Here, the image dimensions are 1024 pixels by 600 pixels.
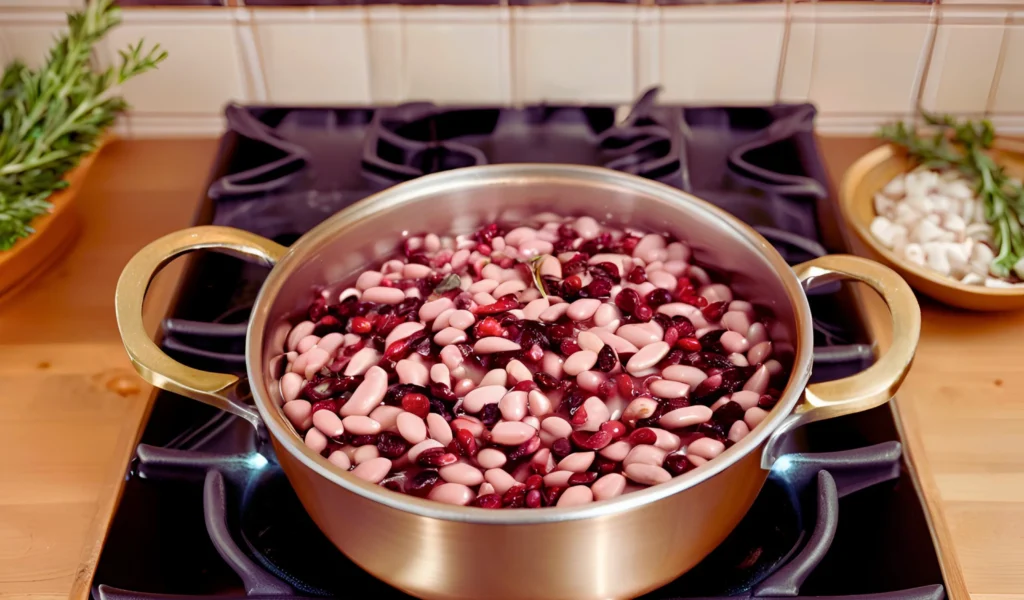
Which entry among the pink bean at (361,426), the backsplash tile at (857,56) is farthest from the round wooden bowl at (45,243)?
the backsplash tile at (857,56)

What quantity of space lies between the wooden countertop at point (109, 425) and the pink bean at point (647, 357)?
0.24m

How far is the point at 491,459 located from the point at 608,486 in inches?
3.6

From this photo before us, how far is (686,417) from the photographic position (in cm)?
65

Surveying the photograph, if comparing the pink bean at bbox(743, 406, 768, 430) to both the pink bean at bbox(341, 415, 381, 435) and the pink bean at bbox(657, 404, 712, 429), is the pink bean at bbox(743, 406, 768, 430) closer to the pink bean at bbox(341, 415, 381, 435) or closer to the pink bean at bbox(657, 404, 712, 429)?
the pink bean at bbox(657, 404, 712, 429)

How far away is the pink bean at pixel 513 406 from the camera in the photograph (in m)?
0.66

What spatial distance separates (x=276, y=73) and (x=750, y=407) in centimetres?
84

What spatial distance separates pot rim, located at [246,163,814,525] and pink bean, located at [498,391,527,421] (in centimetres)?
13

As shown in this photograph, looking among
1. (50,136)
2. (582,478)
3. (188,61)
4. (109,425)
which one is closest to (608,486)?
(582,478)

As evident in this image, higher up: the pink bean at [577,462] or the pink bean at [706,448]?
the pink bean at [706,448]

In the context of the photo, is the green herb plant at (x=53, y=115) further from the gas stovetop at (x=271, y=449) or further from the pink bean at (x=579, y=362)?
the pink bean at (x=579, y=362)

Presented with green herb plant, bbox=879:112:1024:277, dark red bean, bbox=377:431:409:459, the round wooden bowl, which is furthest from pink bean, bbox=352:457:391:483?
green herb plant, bbox=879:112:1024:277

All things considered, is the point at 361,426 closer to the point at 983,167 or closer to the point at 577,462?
the point at 577,462

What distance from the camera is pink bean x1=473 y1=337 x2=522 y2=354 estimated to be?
71 cm

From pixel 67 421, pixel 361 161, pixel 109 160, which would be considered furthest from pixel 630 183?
pixel 109 160
